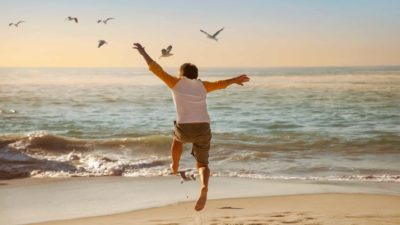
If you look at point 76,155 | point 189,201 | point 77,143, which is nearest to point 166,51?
point 189,201

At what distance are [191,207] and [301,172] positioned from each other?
4741 mm

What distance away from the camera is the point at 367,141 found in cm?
1856

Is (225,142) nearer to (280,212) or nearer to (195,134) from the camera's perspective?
(280,212)

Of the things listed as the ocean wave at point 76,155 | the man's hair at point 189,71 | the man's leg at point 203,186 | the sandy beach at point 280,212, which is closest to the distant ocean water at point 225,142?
the ocean wave at point 76,155

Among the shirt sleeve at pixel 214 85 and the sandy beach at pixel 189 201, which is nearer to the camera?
the shirt sleeve at pixel 214 85

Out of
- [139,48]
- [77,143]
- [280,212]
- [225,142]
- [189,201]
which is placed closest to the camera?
[139,48]

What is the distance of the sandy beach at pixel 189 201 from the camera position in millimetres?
7941

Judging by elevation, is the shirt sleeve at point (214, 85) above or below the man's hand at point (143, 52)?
below

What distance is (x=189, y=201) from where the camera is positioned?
9.34 m

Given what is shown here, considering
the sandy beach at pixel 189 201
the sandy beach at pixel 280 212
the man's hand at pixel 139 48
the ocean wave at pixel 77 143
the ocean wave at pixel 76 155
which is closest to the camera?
the man's hand at pixel 139 48

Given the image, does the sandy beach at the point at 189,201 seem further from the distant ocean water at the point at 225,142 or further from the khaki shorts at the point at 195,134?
the distant ocean water at the point at 225,142

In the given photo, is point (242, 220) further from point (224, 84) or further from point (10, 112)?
point (10, 112)

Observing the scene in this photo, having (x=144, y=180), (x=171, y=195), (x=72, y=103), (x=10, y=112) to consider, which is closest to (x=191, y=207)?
(x=171, y=195)

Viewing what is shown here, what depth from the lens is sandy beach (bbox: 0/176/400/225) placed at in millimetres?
7941
